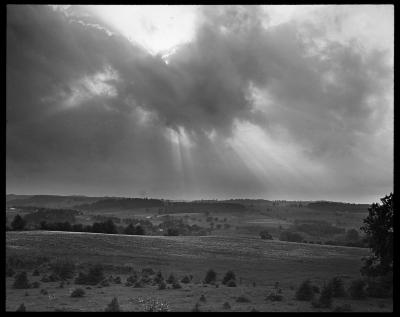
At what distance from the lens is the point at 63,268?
34.8 meters

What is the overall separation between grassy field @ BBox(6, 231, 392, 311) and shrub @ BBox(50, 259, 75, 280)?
2.16 m

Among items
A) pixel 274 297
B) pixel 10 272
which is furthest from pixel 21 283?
pixel 274 297

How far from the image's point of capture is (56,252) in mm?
42469

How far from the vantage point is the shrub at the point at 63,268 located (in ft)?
111

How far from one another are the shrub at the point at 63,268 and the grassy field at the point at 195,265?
216cm

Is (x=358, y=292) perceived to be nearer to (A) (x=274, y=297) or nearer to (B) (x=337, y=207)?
(A) (x=274, y=297)

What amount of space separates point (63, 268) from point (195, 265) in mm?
13644

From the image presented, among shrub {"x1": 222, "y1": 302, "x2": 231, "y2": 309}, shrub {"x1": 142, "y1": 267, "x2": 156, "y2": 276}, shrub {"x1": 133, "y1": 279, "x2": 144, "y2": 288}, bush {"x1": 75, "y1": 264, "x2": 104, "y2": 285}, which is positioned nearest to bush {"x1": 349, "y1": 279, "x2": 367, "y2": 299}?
shrub {"x1": 222, "y1": 302, "x2": 231, "y2": 309}

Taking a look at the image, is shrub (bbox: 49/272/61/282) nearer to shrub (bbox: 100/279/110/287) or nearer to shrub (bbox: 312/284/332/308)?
shrub (bbox: 100/279/110/287)

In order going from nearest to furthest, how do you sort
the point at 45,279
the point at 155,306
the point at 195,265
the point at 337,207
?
the point at 155,306
the point at 45,279
the point at 195,265
the point at 337,207

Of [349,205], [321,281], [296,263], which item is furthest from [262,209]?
[321,281]

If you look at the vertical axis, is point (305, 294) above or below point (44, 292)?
above
